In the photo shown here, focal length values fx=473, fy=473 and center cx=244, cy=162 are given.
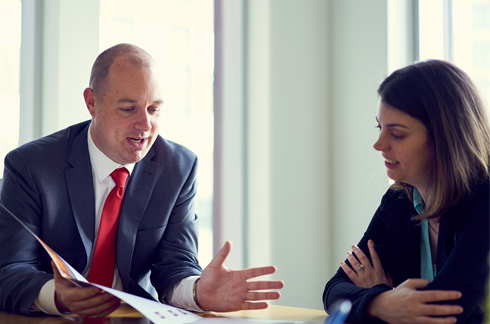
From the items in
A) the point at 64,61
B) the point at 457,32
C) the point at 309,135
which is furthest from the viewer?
the point at 309,135

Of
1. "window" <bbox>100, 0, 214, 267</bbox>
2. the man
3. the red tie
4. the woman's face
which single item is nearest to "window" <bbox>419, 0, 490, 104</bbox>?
"window" <bbox>100, 0, 214, 267</bbox>

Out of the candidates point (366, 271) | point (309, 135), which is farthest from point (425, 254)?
point (309, 135)

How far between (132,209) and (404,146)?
3.01ft

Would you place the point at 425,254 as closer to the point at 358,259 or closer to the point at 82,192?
the point at 358,259

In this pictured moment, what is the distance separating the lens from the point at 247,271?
1361 mm

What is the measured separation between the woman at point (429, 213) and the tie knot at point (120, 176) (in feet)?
2.61

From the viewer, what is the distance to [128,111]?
1689 millimetres

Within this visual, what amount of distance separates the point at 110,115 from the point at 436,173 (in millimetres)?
1103

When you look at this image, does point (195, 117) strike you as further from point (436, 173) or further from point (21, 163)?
point (436, 173)

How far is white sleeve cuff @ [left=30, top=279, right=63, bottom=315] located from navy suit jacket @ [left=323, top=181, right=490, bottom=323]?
780mm

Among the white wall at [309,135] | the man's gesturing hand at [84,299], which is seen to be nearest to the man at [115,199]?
the man's gesturing hand at [84,299]

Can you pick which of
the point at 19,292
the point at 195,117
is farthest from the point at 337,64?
the point at 19,292

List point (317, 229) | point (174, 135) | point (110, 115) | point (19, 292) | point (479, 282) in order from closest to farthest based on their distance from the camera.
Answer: point (479, 282), point (19, 292), point (110, 115), point (174, 135), point (317, 229)

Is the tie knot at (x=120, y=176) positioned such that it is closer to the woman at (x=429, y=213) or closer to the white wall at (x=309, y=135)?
the woman at (x=429, y=213)
